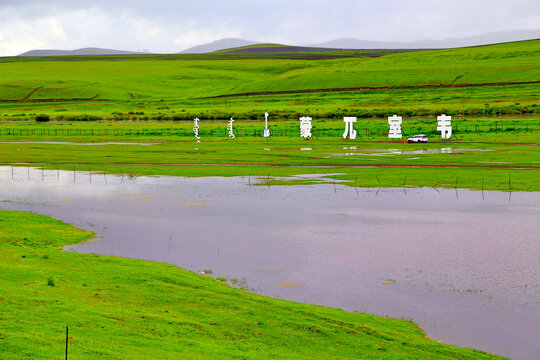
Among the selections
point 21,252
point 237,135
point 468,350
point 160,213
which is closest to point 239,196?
point 160,213

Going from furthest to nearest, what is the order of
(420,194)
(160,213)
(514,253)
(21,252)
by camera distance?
(420,194) < (160,213) < (514,253) < (21,252)

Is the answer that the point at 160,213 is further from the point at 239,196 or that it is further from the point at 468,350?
the point at 468,350

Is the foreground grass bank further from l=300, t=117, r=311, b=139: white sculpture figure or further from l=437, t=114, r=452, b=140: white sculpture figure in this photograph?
l=437, t=114, r=452, b=140: white sculpture figure

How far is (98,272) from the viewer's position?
22219 mm

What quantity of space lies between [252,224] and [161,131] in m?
87.3

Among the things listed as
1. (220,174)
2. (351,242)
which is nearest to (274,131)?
(220,174)

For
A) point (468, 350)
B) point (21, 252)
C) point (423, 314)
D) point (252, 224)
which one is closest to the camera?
point (468, 350)

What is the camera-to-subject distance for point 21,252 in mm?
25219

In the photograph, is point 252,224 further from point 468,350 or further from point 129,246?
point 468,350

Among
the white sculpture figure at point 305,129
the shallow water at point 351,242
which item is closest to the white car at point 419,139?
the white sculpture figure at point 305,129

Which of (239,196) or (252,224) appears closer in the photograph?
(252,224)

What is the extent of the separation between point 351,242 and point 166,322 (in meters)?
14.9

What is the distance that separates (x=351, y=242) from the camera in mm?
30062

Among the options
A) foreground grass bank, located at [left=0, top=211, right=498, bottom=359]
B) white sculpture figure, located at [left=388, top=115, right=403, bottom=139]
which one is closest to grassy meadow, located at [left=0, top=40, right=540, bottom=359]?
foreground grass bank, located at [left=0, top=211, right=498, bottom=359]
